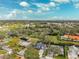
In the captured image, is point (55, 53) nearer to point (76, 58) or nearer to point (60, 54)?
point (60, 54)

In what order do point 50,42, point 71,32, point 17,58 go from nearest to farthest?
point 17,58
point 50,42
point 71,32

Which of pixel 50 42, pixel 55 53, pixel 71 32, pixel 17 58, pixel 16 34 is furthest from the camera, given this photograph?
→ pixel 71 32

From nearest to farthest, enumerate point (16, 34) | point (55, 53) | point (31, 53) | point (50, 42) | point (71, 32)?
point (31, 53)
point (55, 53)
point (50, 42)
point (16, 34)
point (71, 32)

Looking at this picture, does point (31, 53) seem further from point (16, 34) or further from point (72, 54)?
point (16, 34)

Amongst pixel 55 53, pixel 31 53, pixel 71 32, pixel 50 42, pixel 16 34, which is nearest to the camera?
pixel 31 53

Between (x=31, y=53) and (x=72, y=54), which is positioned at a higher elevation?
(x=31, y=53)

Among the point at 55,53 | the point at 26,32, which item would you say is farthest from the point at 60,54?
the point at 26,32

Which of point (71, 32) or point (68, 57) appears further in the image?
point (71, 32)

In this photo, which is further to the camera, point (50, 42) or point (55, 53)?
point (50, 42)

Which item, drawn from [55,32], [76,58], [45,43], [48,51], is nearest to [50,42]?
[45,43]
